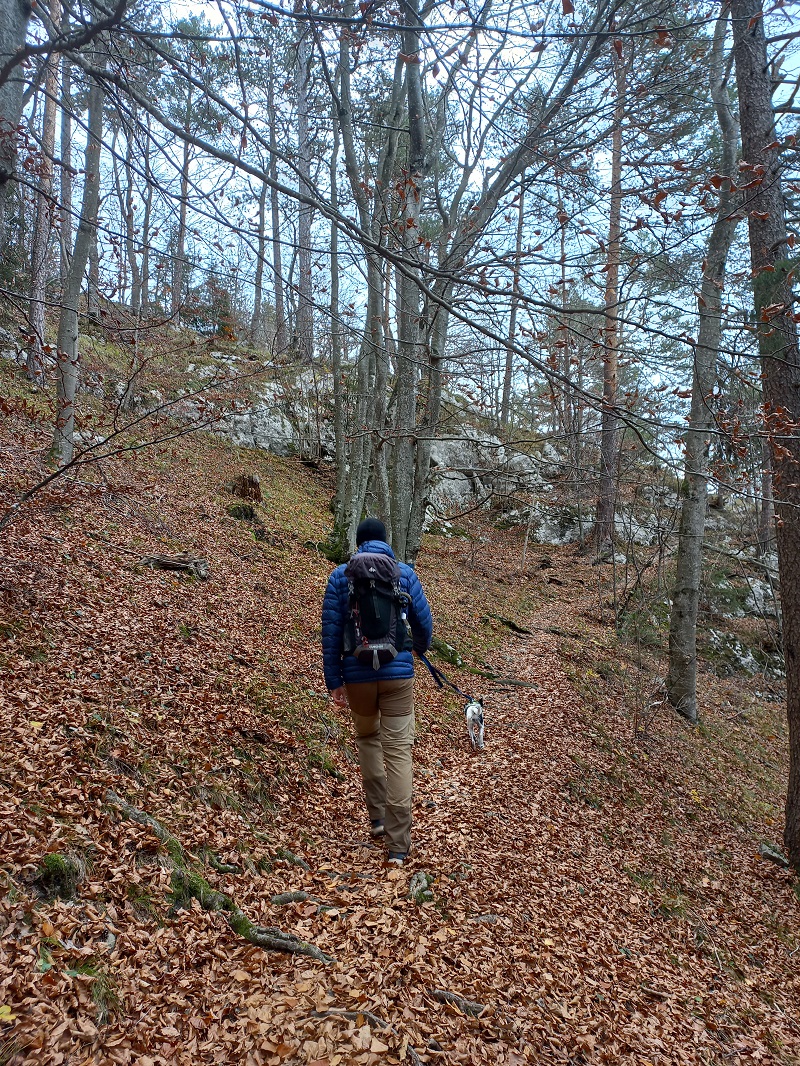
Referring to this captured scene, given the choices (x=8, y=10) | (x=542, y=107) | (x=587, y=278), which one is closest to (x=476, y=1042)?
(x=587, y=278)

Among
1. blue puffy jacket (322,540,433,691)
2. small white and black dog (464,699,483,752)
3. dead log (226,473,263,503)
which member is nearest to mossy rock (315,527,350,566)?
dead log (226,473,263,503)

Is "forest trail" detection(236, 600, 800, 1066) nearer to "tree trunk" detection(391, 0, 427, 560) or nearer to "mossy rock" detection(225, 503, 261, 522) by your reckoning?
"tree trunk" detection(391, 0, 427, 560)

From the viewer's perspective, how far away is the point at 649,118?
18.9 feet

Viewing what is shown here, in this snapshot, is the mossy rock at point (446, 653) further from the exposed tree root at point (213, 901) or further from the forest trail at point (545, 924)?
the exposed tree root at point (213, 901)

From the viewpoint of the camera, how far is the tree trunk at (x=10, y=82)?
2549 millimetres

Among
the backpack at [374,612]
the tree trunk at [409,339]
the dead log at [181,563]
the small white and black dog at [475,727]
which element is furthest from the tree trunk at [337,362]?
the backpack at [374,612]

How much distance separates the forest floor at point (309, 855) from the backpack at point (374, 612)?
147 cm

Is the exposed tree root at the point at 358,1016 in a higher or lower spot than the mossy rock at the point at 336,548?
lower

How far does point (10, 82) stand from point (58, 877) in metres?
3.71

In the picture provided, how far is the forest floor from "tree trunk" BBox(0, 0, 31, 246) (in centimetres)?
234

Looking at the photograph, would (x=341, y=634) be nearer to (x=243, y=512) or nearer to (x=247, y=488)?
(x=243, y=512)

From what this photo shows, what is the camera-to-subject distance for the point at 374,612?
13.3 feet

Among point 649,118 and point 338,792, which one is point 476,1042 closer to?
point 338,792

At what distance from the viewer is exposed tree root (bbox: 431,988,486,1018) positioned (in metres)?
3.01
